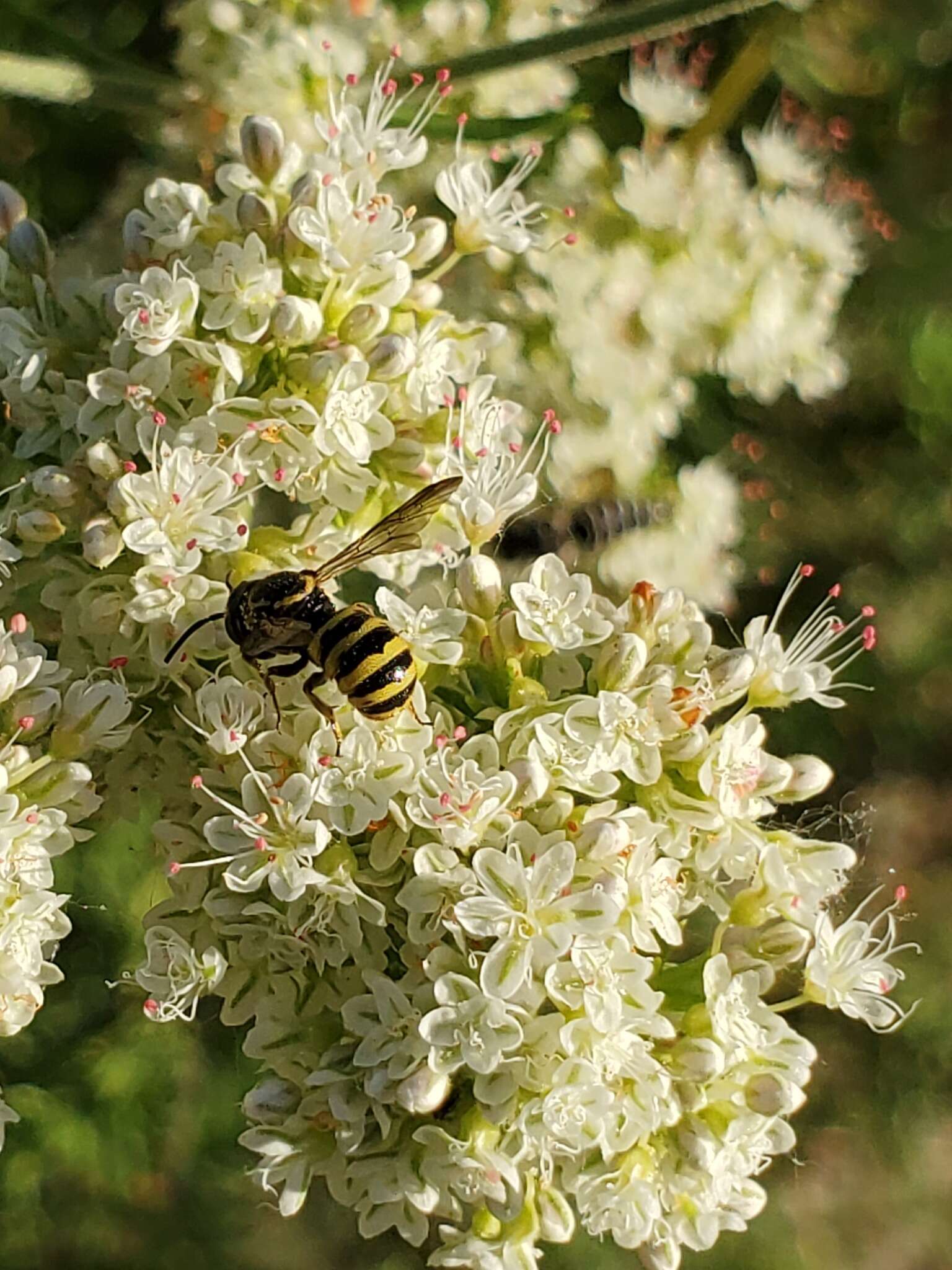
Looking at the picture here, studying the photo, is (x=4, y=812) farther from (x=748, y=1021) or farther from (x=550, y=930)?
(x=748, y=1021)

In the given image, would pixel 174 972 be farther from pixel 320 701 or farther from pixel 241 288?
pixel 241 288

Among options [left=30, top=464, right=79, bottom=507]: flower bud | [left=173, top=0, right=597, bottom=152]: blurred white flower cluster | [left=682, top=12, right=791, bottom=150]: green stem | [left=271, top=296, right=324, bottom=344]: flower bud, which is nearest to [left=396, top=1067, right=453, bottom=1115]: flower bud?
[left=30, top=464, right=79, bottom=507]: flower bud

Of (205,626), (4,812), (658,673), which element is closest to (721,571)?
(658,673)

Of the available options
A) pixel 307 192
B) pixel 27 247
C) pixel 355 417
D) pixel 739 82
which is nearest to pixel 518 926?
pixel 355 417

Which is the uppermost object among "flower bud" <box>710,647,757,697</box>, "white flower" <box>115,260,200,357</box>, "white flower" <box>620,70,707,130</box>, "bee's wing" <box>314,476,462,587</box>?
"white flower" <box>620,70,707,130</box>

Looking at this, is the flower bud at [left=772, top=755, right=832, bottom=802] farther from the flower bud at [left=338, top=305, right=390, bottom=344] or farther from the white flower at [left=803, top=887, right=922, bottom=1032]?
the flower bud at [left=338, top=305, right=390, bottom=344]

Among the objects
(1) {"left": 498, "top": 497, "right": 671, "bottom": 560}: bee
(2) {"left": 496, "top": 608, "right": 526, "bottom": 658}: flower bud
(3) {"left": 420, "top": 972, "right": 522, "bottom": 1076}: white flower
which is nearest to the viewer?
(3) {"left": 420, "top": 972, "right": 522, "bottom": 1076}: white flower
